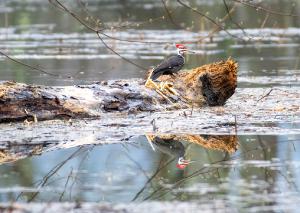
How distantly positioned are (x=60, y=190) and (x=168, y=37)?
45.5ft

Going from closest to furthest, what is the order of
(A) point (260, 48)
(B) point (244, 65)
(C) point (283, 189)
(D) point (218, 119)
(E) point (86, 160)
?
(C) point (283, 189) → (E) point (86, 160) → (D) point (218, 119) → (B) point (244, 65) → (A) point (260, 48)

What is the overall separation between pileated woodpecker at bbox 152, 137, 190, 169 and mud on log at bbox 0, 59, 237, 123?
1304 mm

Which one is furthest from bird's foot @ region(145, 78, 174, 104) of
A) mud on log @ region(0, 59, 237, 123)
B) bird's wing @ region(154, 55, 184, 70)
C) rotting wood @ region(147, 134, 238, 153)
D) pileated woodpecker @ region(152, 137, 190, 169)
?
pileated woodpecker @ region(152, 137, 190, 169)

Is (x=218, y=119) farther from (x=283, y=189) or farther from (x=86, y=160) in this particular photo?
(x=283, y=189)

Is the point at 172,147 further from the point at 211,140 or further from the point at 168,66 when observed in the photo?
the point at 168,66

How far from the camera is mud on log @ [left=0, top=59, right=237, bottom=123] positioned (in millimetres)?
10273

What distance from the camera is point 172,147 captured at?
949 cm

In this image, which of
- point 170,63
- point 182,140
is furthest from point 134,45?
point 182,140

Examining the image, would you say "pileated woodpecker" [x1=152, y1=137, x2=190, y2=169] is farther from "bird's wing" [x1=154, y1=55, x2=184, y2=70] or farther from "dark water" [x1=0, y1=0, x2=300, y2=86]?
"dark water" [x1=0, y1=0, x2=300, y2=86]

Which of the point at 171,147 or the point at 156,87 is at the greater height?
the point at 156,87

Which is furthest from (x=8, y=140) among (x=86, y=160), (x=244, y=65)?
(x=244, y=65)

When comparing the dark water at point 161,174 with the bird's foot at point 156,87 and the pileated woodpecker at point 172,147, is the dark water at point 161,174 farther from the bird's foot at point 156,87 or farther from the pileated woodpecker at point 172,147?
the bird's foot at point 156,87

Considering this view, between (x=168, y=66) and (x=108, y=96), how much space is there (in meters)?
1.07

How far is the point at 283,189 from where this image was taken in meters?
7.44
